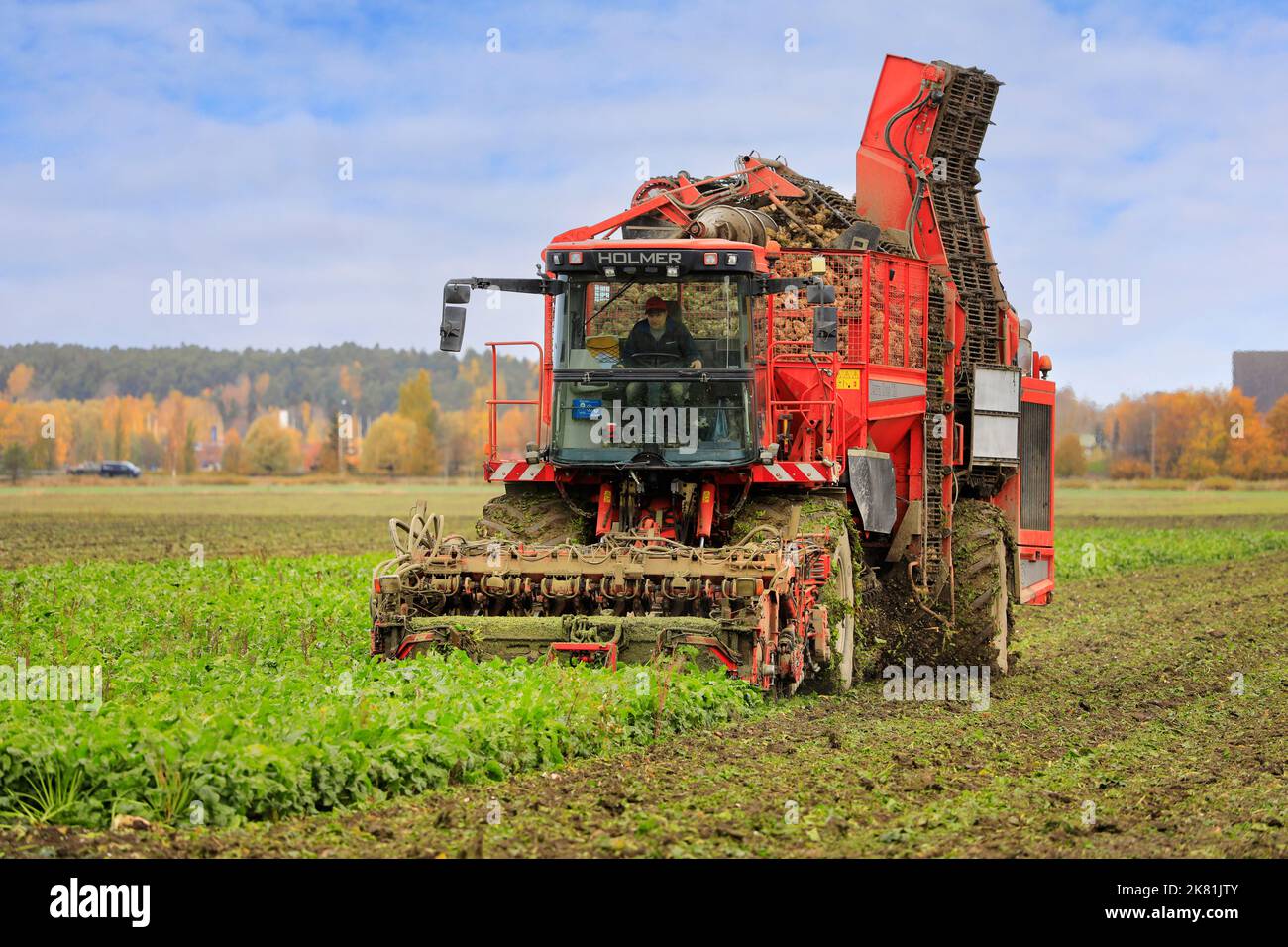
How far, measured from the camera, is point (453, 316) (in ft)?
41.0

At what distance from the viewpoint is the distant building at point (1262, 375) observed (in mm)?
80375

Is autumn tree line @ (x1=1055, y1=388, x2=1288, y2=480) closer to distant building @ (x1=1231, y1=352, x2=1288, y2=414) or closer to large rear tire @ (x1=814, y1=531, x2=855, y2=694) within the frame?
distant building @ (x1=1231, y1=352, x2=1288, y2=414)

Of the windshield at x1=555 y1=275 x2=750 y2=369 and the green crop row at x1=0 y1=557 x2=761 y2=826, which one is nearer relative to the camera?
the green crop row at x1=0 y1=557 x2=761 y2=826

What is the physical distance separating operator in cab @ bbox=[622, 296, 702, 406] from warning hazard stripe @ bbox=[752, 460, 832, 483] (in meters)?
0.91

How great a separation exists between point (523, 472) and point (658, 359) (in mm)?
1584

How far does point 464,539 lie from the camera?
13.2m

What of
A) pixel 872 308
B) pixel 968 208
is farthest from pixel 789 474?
pixel 968 208

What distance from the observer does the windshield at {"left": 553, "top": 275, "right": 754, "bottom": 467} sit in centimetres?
1319

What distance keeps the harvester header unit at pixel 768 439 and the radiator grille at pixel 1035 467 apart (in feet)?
0.26

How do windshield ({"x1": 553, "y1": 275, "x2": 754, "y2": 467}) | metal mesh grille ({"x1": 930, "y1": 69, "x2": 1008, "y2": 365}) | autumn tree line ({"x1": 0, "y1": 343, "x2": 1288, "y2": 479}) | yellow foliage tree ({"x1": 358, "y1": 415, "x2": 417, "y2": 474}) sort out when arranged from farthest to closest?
yellow foliage tree ({"x1": 358, "y1": 415, "x2": 417, "y2": 474}) < autumn tree line ({"x1": 0, "y1": 343, "x2": 1288, "y2": 479}) < metal mesh grille ({"x1": 930, "y1": 69, "x2": 1008, "y2": 365}) < windshield ({"x1": 553, "y1": 275, "x2": 754, "y2": 467})

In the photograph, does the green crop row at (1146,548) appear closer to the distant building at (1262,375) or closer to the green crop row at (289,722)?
the green crop row at (289,722)

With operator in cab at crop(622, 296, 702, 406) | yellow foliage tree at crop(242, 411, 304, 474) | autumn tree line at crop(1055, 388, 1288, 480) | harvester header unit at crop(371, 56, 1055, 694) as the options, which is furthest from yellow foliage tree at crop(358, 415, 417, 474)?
operator in cab at crop(622, 296, 702, 406)

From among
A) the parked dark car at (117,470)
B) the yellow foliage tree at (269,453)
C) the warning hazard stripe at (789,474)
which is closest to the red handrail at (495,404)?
the warning hazard stripe at (789,474)
